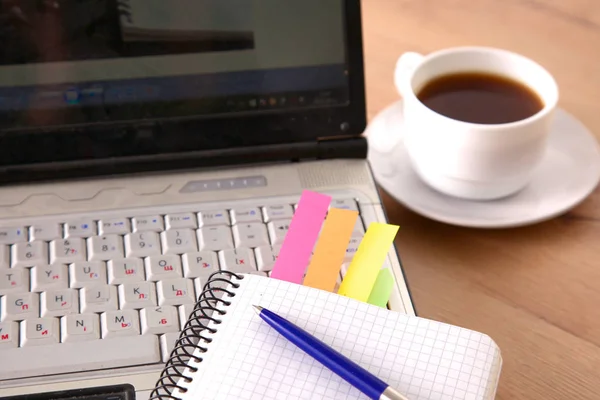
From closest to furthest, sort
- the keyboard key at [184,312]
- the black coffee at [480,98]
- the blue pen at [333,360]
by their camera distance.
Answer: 1. the blue pen at [333,360]
2. the keyboard key at [184,312]
3. the black coffee at [480,98]

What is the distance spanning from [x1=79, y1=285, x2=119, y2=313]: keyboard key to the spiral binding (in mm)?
61

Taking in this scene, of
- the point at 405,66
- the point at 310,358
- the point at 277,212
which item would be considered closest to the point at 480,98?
the point at 405,66

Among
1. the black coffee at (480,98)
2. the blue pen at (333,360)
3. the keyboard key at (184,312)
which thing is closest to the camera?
the blue pen at (333,360)

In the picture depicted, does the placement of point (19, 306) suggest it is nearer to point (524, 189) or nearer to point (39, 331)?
point (39, 331)

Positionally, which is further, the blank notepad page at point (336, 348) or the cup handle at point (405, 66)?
the cup handle at point (405, 66)

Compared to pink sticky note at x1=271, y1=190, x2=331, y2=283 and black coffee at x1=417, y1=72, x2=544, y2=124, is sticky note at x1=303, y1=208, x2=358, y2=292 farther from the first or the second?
black coffee at x1=417, y1=72, x2=544, y2=124

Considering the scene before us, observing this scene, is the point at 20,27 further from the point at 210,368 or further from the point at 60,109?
the point at 210,368

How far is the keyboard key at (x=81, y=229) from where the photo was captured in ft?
1.69

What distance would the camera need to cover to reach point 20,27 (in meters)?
0.51

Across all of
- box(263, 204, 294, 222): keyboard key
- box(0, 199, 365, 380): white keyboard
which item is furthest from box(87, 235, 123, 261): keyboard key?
box(263, 204, 294, 222): keyboard key

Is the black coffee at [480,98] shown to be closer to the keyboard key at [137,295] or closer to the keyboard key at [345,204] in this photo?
the keyboard key at [345,204]

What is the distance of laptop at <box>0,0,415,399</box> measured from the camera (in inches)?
19.3

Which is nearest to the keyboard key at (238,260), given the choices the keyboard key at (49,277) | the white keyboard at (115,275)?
the white keyboard at (115,275)

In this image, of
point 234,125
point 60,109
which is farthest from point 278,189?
point 60,109
